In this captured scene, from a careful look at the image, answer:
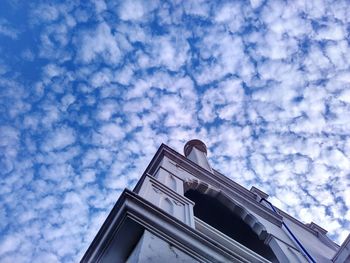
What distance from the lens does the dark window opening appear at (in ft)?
40.5

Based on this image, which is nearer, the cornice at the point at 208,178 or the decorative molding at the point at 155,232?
the decorative molding at the point at 155,232

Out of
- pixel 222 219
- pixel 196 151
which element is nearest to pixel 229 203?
pixel 222 219

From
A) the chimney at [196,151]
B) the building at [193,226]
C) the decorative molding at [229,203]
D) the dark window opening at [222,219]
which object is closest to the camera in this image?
Answer: the building at [193,226]

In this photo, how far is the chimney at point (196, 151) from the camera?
18.2m

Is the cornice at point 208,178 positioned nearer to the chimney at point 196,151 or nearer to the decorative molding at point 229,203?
the decorative molding at point 229,203

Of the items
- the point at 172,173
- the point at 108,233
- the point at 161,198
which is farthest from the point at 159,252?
the point at 172,173

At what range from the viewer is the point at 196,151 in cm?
1938

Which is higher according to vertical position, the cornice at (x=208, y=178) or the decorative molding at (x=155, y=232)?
the cornice at (x=208, y=178)

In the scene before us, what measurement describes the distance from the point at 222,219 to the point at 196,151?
6.93 m

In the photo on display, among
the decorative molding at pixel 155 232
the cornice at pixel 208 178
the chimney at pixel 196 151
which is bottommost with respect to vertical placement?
the decorative molding at pixel 155 232

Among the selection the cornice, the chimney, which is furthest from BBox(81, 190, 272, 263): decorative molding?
the chimney

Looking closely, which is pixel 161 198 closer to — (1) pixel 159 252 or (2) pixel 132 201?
(2) pixel 132 201

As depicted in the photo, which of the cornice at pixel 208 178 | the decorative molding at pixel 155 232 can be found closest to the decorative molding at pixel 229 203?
the cornice at pixel 208 178

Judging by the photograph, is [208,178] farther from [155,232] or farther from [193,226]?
[155,232]
